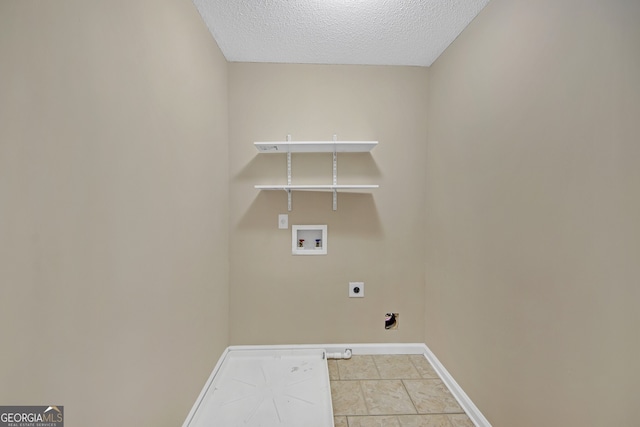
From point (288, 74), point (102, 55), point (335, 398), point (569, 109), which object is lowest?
point (335, 398)

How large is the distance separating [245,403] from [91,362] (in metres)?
1.22

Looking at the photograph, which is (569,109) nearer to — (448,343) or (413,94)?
(413,94)

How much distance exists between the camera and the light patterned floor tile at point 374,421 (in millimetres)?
1580

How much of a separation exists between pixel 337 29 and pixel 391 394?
256 centimetres

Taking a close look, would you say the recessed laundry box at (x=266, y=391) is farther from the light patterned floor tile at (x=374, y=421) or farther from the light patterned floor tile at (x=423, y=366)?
the light patterned floor tile at (x=423, y=366)

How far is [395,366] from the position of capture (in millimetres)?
2125

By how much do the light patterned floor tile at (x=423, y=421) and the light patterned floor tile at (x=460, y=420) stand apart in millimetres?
35

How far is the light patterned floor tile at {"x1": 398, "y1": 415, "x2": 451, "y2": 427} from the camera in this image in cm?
158

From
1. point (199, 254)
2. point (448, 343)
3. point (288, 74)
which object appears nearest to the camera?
point (199, 254)

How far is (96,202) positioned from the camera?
2.76ft

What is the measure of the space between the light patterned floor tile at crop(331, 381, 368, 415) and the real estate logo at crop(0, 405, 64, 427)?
1.45 meters

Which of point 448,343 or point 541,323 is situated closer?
A: point 541,323

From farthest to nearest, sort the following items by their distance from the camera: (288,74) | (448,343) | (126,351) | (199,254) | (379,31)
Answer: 1. (288,74)
2. (448,343)
3. (379,31)
4. (199,254)
5. (126,351)

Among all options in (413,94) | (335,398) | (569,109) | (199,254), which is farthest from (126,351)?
(413,94)
